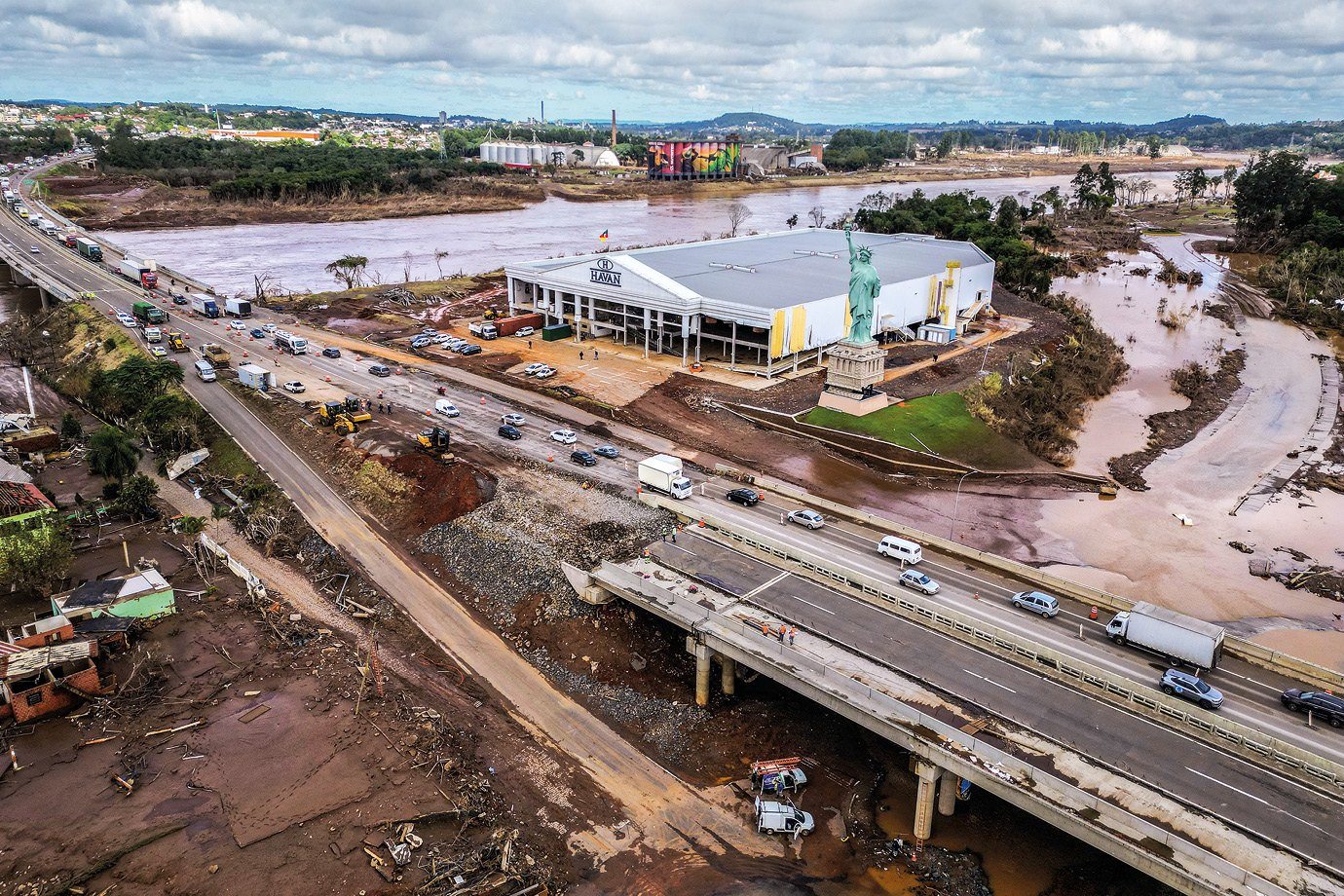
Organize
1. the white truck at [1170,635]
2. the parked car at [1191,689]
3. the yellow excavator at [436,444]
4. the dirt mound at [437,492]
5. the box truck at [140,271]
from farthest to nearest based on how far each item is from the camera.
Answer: the box truck at [140,271], the yellow excavator at [436,444], the dirt mound at [437,492], the white truck at [1170,635], the parked car at [1191,689]

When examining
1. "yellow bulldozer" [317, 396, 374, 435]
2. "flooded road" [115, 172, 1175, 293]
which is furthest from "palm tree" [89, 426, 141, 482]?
"flooded road" [115, 172, 1175, 293]

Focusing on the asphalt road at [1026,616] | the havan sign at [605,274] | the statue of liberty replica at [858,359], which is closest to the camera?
the asphalt road at [1026,616]

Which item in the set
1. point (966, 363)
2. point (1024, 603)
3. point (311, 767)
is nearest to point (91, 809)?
point (311, 767)

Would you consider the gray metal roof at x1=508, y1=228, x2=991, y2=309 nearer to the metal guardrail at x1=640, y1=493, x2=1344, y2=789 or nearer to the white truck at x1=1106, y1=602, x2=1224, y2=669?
the metal guardrail at x1=640, y1=493, x2=1344, y2=789

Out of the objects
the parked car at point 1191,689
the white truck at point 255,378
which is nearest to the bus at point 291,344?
the white truck at point 255,378

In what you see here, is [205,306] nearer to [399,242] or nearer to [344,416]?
[344,416]

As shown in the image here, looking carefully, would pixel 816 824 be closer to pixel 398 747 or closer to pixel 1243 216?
pixel 398 747

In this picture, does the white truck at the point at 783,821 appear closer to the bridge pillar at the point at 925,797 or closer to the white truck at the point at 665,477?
the bridge pillar at the point at 925,797
